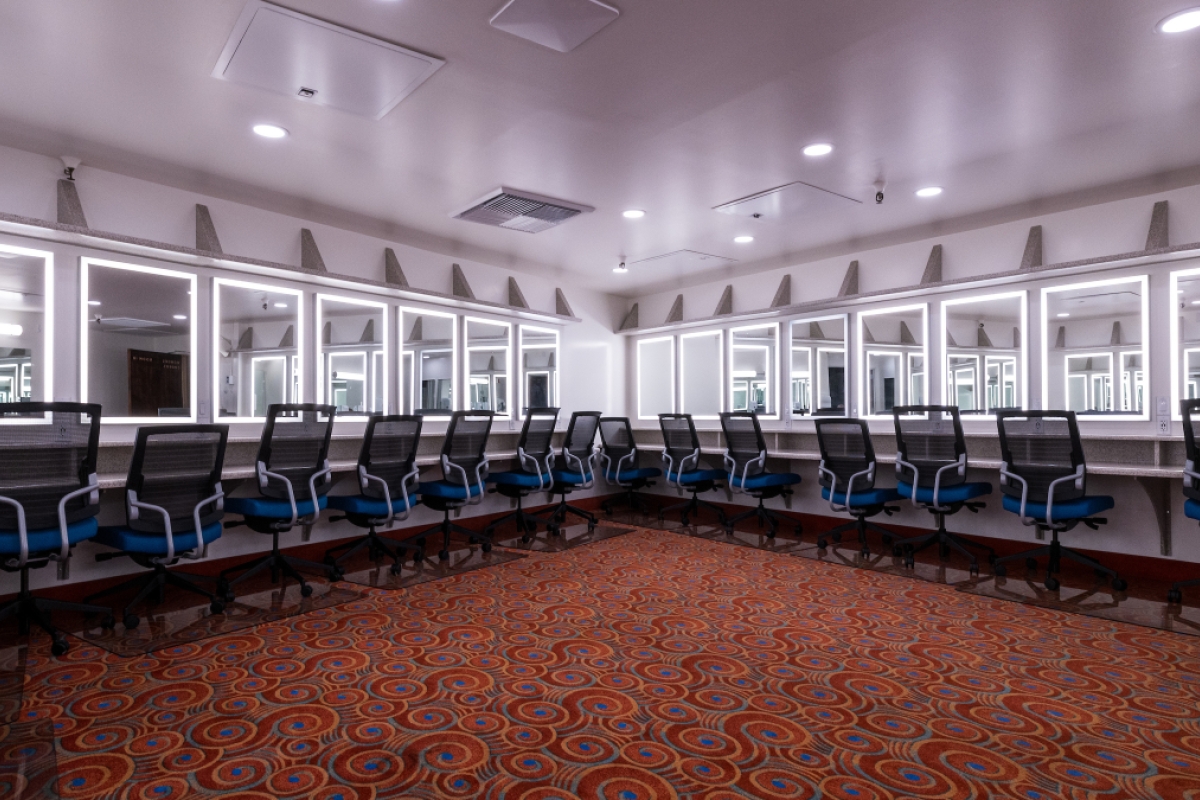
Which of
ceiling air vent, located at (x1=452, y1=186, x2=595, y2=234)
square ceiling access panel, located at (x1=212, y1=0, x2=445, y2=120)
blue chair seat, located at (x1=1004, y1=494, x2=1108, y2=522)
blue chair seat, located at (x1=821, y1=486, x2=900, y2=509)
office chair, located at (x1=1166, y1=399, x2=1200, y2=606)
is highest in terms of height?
square ceiling access panel, located at (x1=212, y1=0, x2=445, y2=120)

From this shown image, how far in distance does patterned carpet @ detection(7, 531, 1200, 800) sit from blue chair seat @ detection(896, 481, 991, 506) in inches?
40.7

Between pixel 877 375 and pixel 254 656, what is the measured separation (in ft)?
18.8

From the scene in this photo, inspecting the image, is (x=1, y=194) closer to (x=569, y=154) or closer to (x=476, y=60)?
(x=476, y=60)

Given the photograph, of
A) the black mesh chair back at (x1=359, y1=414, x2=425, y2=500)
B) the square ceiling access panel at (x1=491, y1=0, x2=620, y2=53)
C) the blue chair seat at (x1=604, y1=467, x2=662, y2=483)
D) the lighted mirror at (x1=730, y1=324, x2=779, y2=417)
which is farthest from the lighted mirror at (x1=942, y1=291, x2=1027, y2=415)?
the black mesh chair back at (x1=359, y1=414, x2=425, y2=500)

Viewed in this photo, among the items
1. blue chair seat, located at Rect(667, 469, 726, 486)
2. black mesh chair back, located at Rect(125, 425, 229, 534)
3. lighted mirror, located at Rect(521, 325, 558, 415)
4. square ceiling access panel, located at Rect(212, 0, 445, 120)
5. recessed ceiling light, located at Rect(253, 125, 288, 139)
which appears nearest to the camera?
square ceiling access panel, located at Rect(212, 0, 445, 120)

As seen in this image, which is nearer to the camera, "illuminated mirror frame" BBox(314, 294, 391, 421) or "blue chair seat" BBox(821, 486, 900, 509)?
"blue chair seat" BBox(821, 486, 900, 509)

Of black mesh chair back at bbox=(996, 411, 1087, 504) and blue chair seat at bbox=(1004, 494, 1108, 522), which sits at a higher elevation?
black mesh chair back at bbox=(996, 411, 1087, 504)

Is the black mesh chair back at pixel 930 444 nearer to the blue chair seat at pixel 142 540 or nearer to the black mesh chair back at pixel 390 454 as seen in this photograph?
the black mesh chair back at pixel 390 454

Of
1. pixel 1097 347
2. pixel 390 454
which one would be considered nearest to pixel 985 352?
pixel 1097 347

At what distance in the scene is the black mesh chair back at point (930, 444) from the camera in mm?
4945

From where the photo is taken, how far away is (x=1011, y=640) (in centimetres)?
331

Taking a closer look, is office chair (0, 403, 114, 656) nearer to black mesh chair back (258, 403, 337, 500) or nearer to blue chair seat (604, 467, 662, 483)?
black mesh chair back (258, 403, 337, 500)

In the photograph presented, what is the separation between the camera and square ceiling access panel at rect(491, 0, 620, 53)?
267 cm

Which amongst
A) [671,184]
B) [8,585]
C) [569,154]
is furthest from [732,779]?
[8,585]
